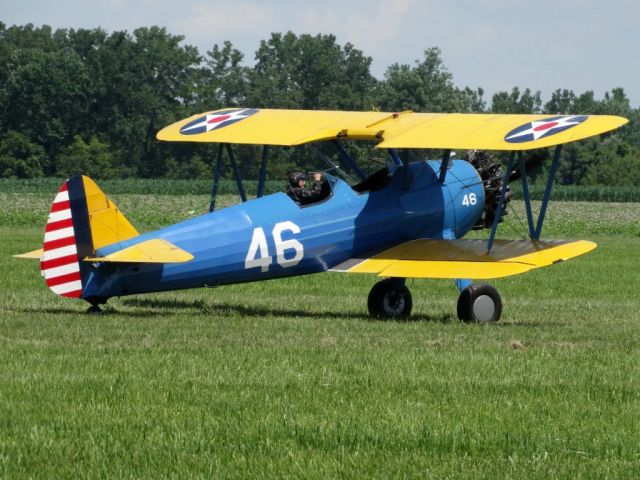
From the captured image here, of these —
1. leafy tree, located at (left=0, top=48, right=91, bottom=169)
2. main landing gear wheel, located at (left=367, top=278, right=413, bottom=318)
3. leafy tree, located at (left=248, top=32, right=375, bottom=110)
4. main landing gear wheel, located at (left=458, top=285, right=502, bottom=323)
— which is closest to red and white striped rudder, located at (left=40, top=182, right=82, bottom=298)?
main landing gear wheel, located at (left=367, top=278, right=413, bottom=318)

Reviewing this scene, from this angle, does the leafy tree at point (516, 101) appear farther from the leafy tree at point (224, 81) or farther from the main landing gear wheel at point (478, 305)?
the main landing gear wheel at point (478, 305)

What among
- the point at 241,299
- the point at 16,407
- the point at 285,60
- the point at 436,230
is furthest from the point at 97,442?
the point at 285,60

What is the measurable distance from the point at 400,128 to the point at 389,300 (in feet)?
6.39

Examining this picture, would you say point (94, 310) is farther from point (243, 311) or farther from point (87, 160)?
point (87, 160)

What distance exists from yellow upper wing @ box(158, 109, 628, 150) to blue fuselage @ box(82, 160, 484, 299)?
24.6 inches

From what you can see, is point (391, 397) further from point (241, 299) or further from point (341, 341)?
point (241, 299)

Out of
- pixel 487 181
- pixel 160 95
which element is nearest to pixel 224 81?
pixel 160 95

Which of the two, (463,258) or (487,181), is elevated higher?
(487,181)

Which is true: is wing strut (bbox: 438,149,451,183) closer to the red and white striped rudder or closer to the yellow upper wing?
the yellow upper wing

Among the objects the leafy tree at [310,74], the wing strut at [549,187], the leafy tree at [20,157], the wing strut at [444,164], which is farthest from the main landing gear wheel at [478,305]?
the leafy tree at [310,74]

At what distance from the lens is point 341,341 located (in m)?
12.1

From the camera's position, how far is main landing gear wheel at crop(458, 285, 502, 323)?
14180mm

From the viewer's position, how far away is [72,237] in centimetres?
1304

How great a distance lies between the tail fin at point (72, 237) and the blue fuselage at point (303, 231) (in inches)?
5.2
